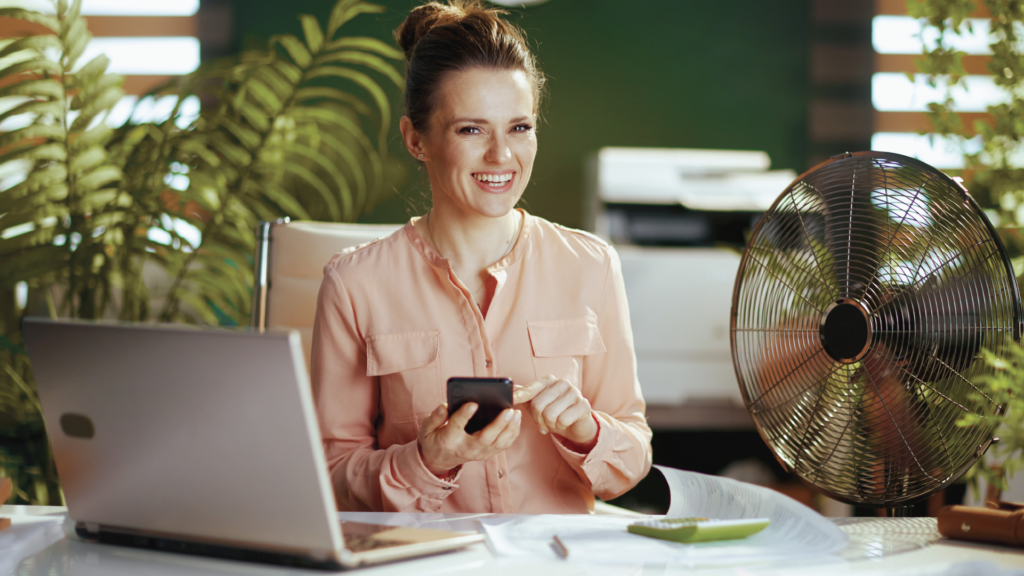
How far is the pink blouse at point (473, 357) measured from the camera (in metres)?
1.17

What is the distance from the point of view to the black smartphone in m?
0.85

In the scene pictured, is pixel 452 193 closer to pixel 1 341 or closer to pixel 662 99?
pixel 1 341

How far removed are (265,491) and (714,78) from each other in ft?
11.4

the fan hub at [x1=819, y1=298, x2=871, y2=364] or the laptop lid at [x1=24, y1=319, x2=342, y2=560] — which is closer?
the laptop lid at [x1=24, y1=319, x2=342, y2=560]

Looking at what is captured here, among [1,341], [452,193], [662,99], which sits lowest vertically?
[1,341]

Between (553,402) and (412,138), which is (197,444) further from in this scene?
(412,138)

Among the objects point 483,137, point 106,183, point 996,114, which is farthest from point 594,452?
point 106,183

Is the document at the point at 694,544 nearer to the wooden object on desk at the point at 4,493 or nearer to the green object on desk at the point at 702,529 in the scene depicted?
the green object on desk at the point at 702,529

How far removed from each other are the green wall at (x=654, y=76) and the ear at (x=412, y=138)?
7.75 feet

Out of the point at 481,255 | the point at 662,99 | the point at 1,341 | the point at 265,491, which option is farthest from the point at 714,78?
A: the point at 265,491

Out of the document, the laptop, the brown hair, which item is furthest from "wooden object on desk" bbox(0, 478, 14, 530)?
the brown hair

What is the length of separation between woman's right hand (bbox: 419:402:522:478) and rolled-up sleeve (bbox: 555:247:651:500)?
0.20 metres

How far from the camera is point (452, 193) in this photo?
1.23 metres

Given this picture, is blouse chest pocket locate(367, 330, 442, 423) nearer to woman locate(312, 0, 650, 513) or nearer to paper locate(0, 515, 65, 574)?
woman locate(312, 0, 650, 513)
